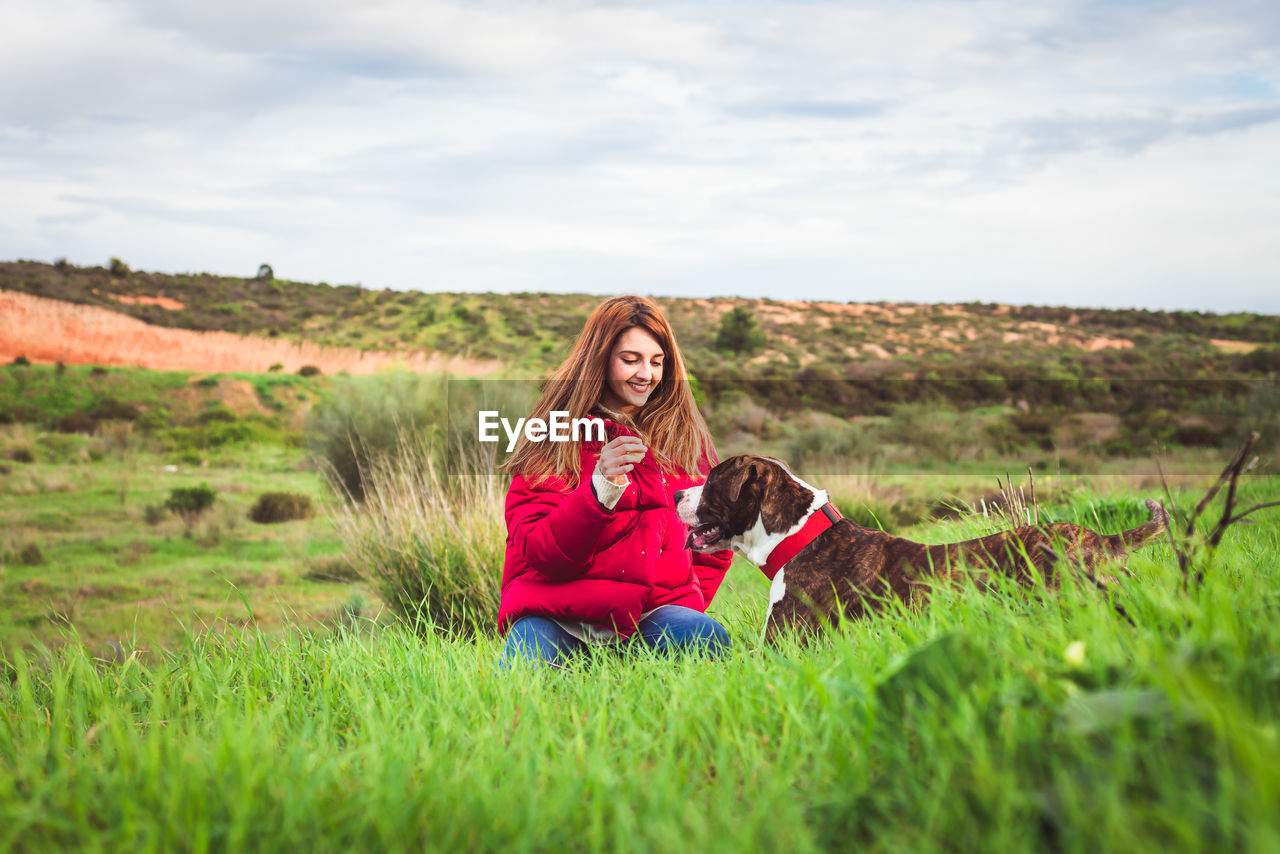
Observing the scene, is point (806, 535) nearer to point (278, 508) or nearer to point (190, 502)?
point (278, 508)

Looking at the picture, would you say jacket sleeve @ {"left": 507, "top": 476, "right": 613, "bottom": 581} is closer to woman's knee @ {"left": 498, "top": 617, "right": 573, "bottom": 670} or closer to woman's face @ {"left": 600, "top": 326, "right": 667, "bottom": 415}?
woman's knee @ {"left": 498, "top": 617, "right": 573, "bottom": 670}

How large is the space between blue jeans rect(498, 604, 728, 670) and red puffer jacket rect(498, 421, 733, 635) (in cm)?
7

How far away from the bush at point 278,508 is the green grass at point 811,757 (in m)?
11.7

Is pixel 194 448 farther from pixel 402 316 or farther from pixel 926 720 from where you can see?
pixel 402 316

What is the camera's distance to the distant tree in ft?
127

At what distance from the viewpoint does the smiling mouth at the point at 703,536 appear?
310 centimetres

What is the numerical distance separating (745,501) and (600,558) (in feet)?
2.30

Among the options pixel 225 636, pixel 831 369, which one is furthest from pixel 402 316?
pixel 225 636

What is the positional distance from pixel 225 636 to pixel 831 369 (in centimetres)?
3464

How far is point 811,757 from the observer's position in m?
1.78

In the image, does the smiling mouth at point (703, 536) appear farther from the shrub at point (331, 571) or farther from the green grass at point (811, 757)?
the shrub at point (331, 571)

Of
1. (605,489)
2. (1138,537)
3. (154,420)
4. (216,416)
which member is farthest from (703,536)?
(216,416)

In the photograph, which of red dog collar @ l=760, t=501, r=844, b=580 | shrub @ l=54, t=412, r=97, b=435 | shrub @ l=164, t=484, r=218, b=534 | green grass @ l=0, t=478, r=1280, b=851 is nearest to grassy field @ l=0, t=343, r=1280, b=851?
green grass @ l=0, t=478, r=1280, b=851

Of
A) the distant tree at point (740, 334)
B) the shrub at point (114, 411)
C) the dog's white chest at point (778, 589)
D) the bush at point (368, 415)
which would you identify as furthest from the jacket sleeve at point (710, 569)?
the distant tree at point (740, 334)
